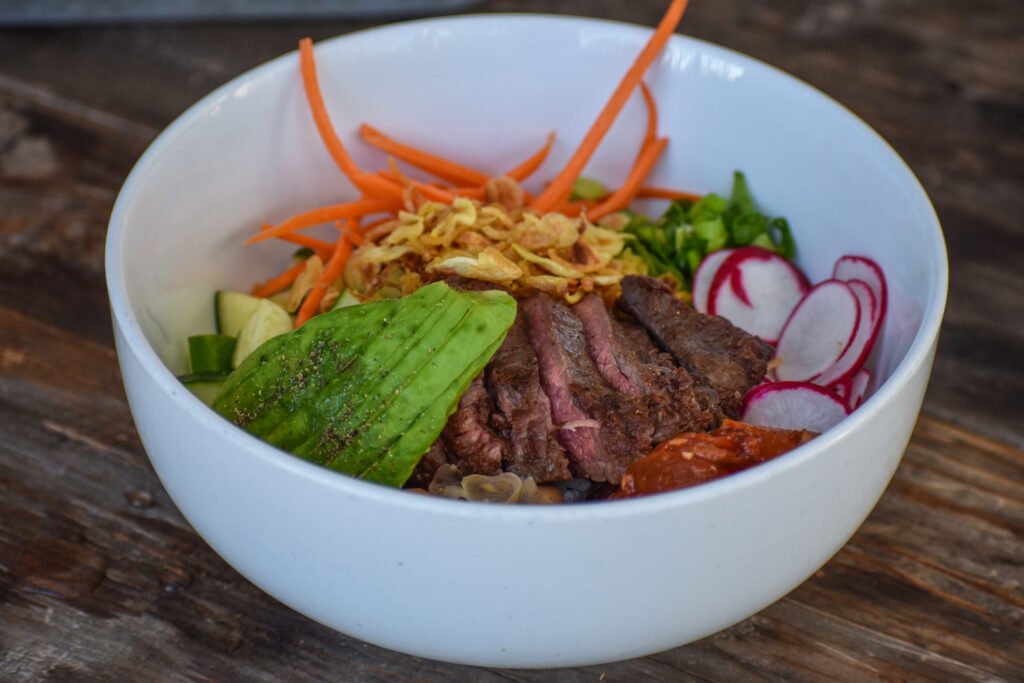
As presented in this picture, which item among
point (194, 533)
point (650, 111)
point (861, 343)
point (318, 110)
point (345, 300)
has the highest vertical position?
point (650, 111)

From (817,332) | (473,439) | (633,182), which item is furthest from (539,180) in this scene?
(473,439)

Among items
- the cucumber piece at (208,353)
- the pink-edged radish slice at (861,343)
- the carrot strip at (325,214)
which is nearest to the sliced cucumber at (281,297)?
the carrot strip at (325,214)

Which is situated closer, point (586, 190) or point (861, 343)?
point (861, 343)

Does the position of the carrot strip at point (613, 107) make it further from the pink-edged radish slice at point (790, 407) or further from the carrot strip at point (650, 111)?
the pink-edged radish slice at point (790, 407)

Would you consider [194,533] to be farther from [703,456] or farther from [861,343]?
[861,343]

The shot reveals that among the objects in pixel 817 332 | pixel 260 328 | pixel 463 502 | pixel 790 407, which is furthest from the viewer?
pixel 817 332

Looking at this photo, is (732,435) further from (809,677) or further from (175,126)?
(175,126)

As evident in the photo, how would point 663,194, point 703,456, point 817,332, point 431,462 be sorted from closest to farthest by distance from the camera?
point 703,456 < point 431,462 < point 817,332 < point 663,194
